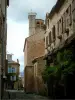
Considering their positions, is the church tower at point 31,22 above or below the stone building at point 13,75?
above

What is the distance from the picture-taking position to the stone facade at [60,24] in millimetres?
30292

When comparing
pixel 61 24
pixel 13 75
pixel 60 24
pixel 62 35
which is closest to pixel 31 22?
pixel 13 75

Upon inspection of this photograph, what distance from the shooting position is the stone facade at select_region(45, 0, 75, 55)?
30.3 m

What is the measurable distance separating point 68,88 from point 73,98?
92 cm

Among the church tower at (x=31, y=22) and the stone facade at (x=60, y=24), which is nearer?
the stone facade at (x=60, y=24)

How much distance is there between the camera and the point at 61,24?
113 ft

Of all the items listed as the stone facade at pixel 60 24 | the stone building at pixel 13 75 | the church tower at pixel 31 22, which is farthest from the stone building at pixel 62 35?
the stone building at pixel 13 75

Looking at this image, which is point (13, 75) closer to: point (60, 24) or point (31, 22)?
point (31, 22)

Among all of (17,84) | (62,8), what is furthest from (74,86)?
(17,84)

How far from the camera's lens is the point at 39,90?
4572cm

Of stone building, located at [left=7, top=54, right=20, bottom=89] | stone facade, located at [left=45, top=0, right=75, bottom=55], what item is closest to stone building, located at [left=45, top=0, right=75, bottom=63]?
stone facade, located at [left=45, top=0, right=75, bottom=55]

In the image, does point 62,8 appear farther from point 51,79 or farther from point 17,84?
point 17,84

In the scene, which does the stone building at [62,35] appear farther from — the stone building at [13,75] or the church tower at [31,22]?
the stone building at [13,75]

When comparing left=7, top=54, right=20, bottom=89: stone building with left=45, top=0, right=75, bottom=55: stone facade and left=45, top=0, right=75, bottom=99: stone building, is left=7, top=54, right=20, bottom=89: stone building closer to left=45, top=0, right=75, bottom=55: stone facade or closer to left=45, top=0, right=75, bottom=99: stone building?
left=45, top=0, right=75, bottom=55: stone facade
